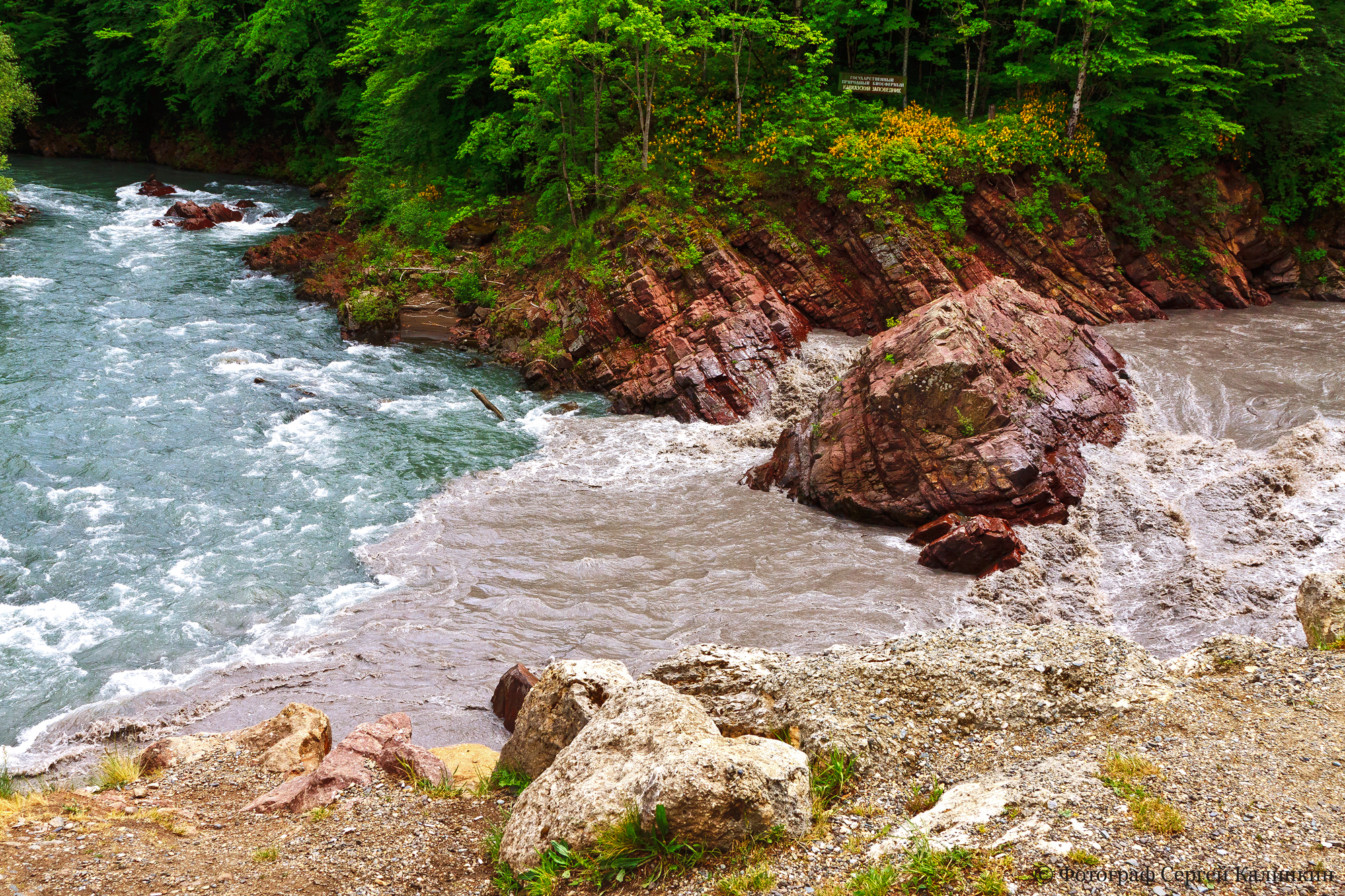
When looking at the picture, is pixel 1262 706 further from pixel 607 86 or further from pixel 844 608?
pixel 607 86

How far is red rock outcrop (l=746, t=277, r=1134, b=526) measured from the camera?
15.2m

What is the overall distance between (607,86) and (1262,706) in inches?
953

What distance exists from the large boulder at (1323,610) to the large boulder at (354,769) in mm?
9513

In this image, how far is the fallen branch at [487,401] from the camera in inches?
837

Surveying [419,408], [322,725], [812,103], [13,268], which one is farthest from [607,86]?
[322,725]

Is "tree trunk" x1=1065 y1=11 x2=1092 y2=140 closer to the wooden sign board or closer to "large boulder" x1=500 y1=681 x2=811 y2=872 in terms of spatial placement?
the wooden sign board

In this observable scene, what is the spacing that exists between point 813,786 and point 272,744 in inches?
249

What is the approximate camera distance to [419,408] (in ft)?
70.0

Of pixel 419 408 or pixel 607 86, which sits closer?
pixel 419 408

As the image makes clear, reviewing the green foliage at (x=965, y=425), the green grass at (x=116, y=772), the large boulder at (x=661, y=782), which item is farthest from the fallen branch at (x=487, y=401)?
the large boulder at (x=661, y=782)

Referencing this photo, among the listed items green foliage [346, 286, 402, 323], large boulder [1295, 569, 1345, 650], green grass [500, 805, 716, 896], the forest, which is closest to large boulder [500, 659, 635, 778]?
green grass [500, 805, 716, 896]

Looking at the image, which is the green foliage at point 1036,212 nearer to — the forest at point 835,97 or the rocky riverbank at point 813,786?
the forest at point 835,97

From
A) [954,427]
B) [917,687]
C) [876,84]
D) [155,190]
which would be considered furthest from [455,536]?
[155,190]

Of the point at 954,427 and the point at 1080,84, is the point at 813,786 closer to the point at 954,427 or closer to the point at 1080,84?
the point at 954,427
